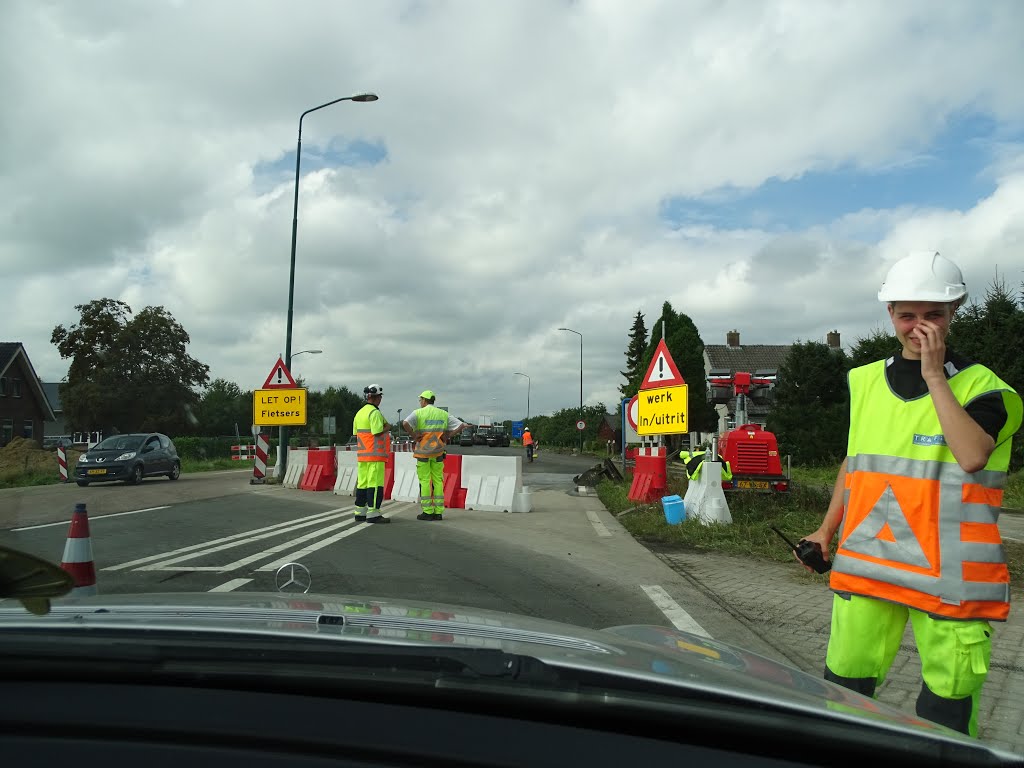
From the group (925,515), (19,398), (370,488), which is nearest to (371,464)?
(370,488)

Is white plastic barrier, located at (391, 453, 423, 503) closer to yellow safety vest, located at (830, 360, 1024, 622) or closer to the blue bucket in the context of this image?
the blue bucket

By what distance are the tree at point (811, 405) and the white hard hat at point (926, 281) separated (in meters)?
28.4

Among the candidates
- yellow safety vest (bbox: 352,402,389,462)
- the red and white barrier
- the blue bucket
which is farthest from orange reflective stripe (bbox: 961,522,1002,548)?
the red and white barrier

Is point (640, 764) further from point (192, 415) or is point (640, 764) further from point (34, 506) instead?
point (192, 415)

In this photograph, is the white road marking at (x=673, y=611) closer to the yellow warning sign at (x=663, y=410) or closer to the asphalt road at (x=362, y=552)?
the asphalt road at (x=362, y=552)

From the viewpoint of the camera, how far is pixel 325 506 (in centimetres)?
1485

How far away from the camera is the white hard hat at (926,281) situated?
2715 mm

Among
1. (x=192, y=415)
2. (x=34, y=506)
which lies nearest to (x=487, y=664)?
(x=34, y=506)

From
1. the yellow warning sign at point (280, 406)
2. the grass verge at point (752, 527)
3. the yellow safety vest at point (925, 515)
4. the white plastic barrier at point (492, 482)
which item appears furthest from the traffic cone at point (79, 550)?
the yellow warning sign at point (280, 406)

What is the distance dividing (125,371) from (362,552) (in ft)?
165

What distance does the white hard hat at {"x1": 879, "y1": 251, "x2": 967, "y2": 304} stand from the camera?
271cm

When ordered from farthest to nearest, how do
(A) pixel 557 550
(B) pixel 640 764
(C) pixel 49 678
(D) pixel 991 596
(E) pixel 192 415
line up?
(E) pixel 192 415 → (A) pixel 557 550 → (D) pixel 991 596 → (C) pixel 49 678 → (B) pixel 640 764

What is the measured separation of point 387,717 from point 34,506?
56.2 ft

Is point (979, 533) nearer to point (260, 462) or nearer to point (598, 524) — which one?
point (598, 524)
